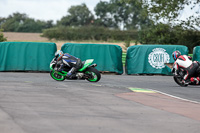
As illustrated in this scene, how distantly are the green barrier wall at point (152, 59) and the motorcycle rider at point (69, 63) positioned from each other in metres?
5.73

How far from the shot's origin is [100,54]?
20.3 metres

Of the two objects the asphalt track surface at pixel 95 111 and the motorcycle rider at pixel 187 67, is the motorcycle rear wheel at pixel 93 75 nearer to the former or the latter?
the motorcycle rider at pixel 187 67

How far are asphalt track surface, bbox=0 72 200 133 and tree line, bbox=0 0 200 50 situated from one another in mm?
21266

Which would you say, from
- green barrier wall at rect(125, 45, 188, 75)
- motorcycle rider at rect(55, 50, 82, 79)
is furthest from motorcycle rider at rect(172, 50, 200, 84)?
green barrier wall at rect(125, 45, 188, 75)

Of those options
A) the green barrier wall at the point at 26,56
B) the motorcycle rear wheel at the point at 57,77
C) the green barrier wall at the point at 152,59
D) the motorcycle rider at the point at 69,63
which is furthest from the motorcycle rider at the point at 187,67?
the green barrier wall at the point at 26,56

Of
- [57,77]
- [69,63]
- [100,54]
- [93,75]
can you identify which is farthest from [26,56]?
[93,75]

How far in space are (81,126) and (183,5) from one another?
89.9 ft

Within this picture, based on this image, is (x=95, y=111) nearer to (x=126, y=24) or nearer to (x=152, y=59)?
(x=152, y=59)

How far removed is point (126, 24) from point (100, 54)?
84.8m

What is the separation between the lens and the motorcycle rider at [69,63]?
49.8 ft

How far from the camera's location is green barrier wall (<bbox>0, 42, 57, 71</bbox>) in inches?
799

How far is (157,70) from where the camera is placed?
20062 millimetres

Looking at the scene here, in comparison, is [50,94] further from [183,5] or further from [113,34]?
[113,34]

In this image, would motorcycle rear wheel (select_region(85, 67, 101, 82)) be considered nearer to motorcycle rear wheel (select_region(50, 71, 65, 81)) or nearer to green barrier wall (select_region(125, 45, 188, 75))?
motorcycle rear wheel (select_region(50, 71, 65, 81))
